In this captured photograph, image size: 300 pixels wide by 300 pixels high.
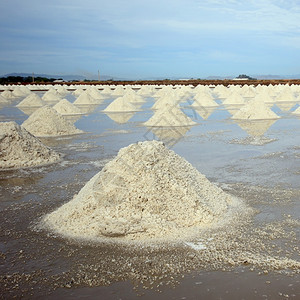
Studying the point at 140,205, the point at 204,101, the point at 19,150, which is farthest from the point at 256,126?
the point at 204,101

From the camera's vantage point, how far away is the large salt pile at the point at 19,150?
6.91m

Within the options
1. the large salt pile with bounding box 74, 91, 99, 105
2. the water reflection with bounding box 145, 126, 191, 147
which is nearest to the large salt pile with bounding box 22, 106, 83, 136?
the water reflection with bounding box 145, 126, 191, 147

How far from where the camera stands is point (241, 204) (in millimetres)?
4551

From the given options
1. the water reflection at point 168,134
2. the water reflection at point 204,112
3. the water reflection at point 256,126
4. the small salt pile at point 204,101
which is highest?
the small salt pile at point 204,101

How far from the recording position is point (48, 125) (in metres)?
10.6

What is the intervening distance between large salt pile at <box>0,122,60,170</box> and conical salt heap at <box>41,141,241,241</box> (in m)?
2.86

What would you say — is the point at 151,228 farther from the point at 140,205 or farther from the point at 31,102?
the point at 31,102

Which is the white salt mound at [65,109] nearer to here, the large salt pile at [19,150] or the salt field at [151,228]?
the large salt pile at [19,150]

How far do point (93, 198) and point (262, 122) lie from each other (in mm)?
9661

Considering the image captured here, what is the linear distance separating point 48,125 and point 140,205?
7.31m

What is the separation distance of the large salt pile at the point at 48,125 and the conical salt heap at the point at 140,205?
256 inches

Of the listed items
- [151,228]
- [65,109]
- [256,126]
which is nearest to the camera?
[151,228]

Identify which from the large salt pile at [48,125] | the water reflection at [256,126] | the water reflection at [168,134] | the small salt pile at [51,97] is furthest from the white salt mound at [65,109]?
the small salt pile at [51,97]

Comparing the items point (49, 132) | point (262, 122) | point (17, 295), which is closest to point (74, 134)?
point (49, 132)
